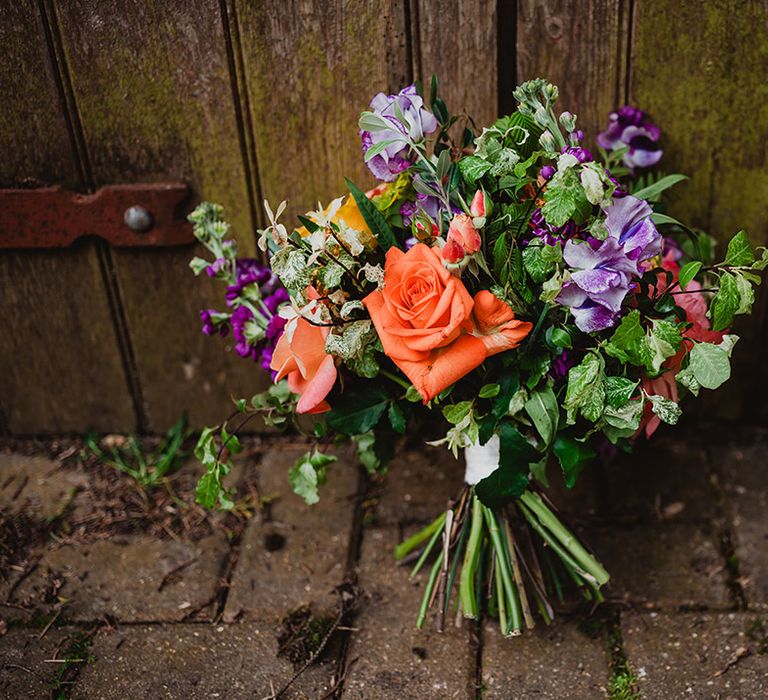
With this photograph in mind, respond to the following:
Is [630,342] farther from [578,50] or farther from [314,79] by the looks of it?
[314,79]

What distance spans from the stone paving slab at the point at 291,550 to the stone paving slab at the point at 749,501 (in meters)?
0.78

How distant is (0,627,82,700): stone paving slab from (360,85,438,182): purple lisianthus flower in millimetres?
1037

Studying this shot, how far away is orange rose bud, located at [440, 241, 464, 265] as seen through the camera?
122 centimetres

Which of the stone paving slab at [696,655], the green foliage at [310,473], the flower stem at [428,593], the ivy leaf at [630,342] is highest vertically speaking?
the ivy leaf at [630,342]

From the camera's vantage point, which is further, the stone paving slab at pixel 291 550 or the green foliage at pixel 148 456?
the green foliage at pixel 148 456

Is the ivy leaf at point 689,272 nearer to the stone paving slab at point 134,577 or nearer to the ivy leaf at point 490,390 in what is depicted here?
the ivy leaf at point 490,390

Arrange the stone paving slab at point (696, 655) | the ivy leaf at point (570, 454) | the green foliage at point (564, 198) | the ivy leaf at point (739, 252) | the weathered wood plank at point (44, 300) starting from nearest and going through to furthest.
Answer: the green foliage at point (564, 198), the ivy leaf at point (739, 252), the ivy leaf at point (570, 454), the stone paving slab at point (696, 655), the weathered wood plank at point (44, 300)

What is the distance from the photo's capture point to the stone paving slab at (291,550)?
66.5 inches

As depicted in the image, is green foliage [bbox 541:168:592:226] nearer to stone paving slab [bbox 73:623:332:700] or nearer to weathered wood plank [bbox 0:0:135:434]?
stone paving slab [bbox 73:623:332:700]

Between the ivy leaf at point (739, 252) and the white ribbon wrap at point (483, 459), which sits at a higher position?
the ivy leaf at point (739, 252)

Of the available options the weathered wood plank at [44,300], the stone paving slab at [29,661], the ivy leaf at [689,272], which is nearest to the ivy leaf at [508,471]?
the ivy leaf at [689,272]

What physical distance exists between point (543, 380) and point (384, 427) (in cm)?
41

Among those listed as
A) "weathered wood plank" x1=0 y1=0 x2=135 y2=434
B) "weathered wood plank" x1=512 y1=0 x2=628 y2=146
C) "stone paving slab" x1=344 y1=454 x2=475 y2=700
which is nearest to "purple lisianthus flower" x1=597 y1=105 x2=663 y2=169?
"weathered wood plank" x1=512 y1=0 x2=628 y2=146

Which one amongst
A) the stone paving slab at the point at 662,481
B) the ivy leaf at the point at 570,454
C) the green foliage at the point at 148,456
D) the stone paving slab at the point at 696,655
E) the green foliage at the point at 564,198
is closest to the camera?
the green foliage at the point at 564,198
